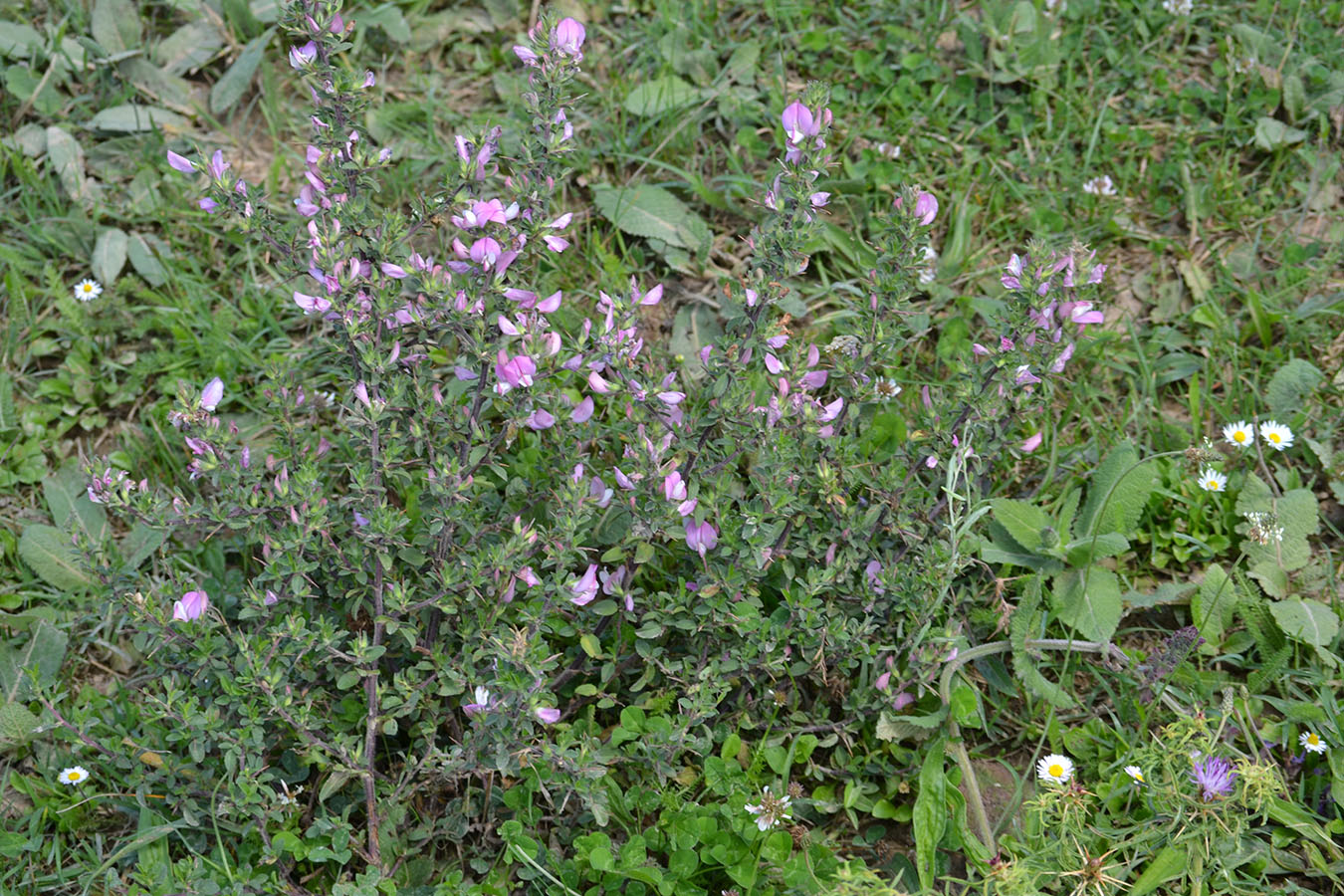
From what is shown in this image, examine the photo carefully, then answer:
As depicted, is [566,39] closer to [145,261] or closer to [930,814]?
[930,814]

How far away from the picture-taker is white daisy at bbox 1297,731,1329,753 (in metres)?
2.46

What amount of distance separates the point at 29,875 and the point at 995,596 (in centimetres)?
217

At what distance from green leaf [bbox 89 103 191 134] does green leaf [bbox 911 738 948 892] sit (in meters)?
2.96

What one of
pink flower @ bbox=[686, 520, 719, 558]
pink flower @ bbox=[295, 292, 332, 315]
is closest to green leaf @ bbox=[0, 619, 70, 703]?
pink flower @ bbox=[295, 292, 332, 315]

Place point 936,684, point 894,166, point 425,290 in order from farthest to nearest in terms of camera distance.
A: point 894,166 → point 936,684 → point 425,290

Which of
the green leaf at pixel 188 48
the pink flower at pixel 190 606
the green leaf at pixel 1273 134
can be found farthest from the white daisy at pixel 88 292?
the green leaf at pixel 1273 134

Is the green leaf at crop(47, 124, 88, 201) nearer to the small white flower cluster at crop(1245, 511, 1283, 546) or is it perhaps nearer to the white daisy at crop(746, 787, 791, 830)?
the white daisy at crop(746, 787, 791, 830)

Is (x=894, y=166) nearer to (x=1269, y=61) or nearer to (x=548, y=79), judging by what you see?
(x=1269, y=61)

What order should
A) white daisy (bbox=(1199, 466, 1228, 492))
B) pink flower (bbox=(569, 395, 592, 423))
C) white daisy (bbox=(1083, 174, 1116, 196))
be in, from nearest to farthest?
pink flower (bbox=(569, 395, 592, 423)) → white daisy (bbox=(1199, 466, 1228, 492)) → white daisy (bbox=(1083, 174, 1116, 196))

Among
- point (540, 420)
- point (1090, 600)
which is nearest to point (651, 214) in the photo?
point (540, 420)

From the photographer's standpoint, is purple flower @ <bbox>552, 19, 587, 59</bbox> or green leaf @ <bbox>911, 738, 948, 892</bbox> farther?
green leaf @ <bbox>911, 738, 948, 892</bbox>

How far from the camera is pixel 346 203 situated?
2182 mm

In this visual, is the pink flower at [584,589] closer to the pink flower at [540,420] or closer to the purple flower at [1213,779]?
the pink flower at [540,420]

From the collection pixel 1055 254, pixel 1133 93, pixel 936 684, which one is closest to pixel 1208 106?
pixel 1133 93
